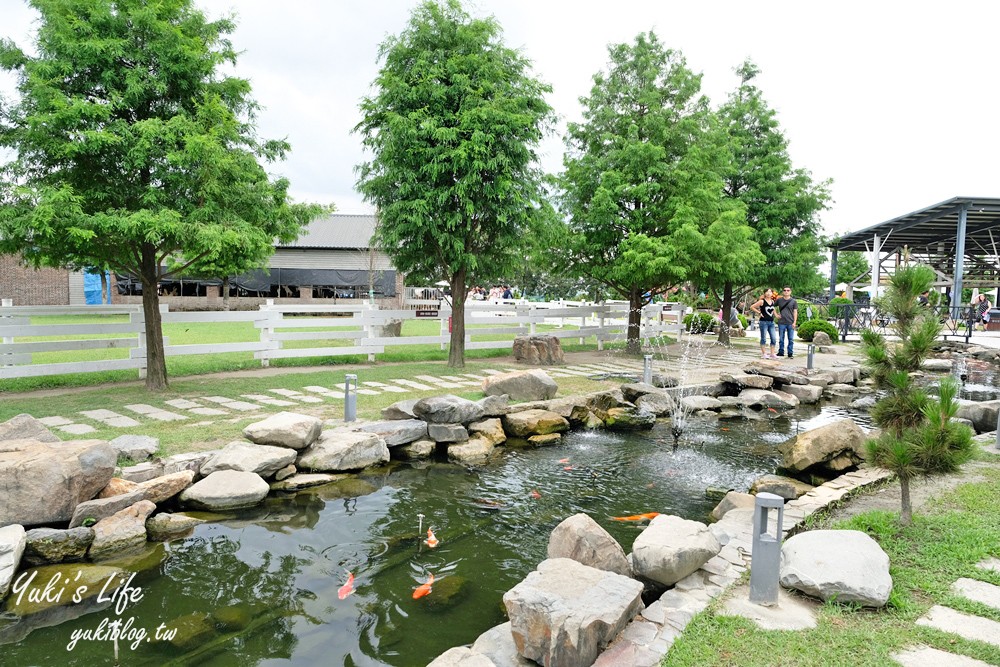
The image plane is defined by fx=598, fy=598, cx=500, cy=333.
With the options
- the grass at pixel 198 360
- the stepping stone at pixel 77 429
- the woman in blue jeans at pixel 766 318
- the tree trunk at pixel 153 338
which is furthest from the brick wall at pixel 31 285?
the woman in blue jeans at pixel 766 318

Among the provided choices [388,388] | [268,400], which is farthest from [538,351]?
[268,400]

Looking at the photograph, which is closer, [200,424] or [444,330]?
[200,424]

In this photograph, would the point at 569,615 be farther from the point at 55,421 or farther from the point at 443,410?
the point at 55,421

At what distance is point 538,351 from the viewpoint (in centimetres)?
1336

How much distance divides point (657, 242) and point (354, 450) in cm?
923

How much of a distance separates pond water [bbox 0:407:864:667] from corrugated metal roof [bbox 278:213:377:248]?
105ft

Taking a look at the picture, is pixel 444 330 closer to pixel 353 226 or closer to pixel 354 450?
pixel 354 450

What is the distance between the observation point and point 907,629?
10.2 feet

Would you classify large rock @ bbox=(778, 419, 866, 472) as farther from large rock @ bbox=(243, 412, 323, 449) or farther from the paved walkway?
large rock @ bbox=(243, 412, 323, 449)

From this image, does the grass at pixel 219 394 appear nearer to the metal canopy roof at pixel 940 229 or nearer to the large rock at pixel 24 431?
the large rock at pixel 24 431

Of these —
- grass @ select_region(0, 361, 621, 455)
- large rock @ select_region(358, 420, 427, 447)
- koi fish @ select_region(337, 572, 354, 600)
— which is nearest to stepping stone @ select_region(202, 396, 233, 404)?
grass @ select_region(0, 361, 621, 455)

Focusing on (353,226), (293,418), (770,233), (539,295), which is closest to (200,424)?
(293,418)

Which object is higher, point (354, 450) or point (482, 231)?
point (482, 231)

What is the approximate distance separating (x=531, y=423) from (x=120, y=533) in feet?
15.8
